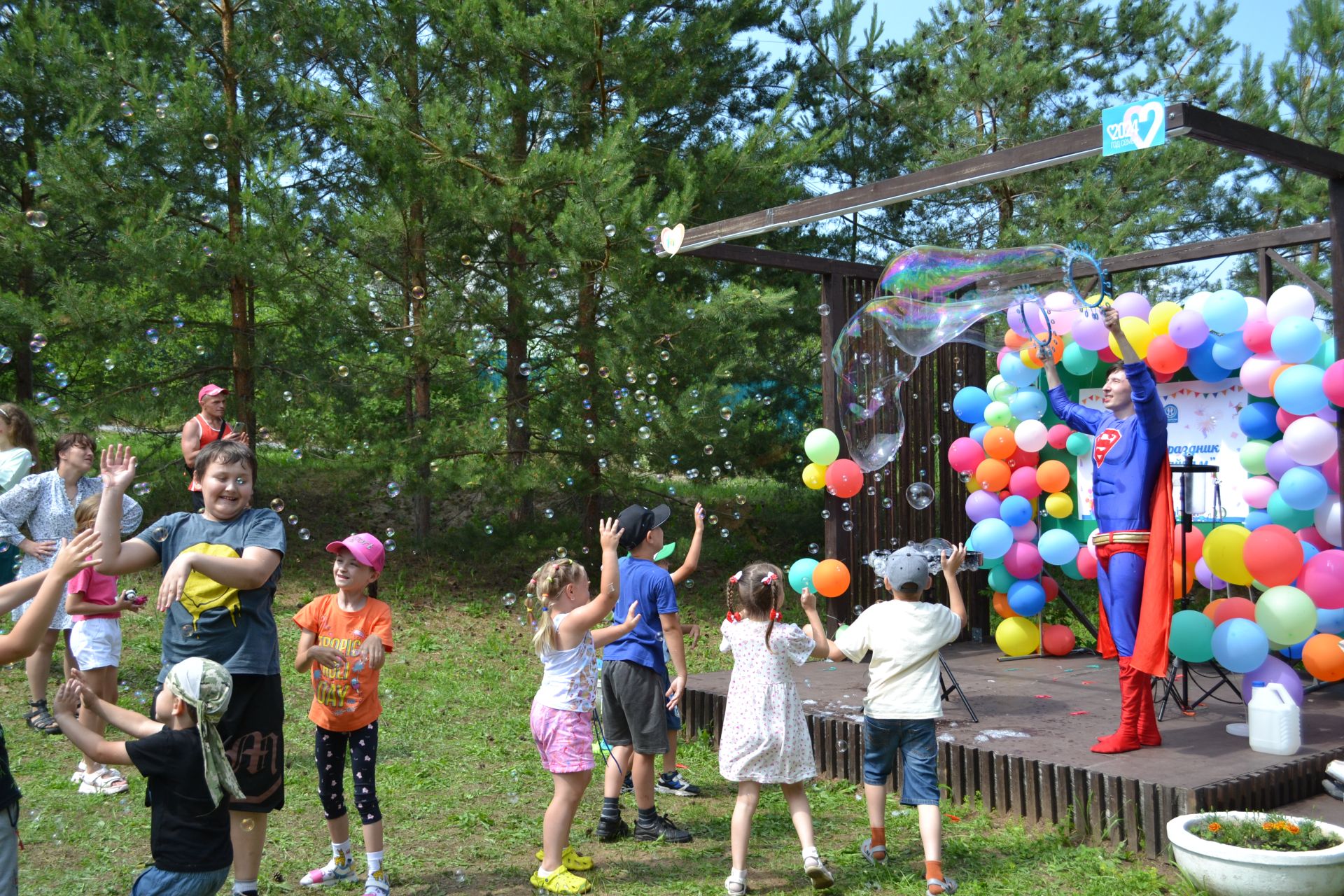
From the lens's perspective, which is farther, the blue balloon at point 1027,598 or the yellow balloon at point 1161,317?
the blue balloon at point 1027,598

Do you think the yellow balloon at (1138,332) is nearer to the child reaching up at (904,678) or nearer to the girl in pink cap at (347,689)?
the child reaching up at (904,678)

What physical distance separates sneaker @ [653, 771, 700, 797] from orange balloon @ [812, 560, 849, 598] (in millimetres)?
1587

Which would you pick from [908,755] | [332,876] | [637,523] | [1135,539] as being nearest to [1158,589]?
[1135,539]

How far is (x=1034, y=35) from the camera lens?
13.5 meters

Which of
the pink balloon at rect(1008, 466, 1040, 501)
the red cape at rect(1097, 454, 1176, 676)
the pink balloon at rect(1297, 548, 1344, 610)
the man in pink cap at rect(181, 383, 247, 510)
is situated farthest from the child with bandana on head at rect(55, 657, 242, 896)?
the pink balloon at rect(1008, 466, 1040, 501)

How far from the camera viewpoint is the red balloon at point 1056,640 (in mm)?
7910

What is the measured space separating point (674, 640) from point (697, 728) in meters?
1.95

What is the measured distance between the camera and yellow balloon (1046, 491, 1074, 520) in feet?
25.9

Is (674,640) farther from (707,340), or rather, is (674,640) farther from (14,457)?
(707,340)

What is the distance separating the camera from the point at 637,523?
4.75m

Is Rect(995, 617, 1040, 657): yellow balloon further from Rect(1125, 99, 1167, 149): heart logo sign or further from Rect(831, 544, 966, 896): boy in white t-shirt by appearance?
Rect(1125, 99, 1167, 149): heart logo sign

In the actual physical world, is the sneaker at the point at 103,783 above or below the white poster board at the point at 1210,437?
below

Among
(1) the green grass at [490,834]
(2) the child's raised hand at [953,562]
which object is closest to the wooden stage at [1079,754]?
(1) the green grass at [490,834]

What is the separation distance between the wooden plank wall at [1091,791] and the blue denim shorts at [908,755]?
860 millimetres
